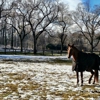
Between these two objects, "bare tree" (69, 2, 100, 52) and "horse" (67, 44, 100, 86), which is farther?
"bare tree" (69, 2, 100, 52)

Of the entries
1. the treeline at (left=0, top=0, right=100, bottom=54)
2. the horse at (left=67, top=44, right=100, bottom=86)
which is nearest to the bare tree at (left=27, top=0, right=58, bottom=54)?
the treeline at (left=0, top=0, right=100, bottom=54)

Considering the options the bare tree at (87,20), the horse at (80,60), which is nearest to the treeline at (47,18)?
the bare tree at (87,20)

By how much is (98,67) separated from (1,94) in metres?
4.76

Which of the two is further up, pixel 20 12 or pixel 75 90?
pixel 20 12

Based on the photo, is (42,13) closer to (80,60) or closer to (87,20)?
(87,20)

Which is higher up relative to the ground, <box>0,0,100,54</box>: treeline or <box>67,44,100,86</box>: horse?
<box>0,0,100,54</box>: treeline

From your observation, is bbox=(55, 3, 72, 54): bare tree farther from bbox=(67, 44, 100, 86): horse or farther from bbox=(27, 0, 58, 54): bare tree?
bbox=(67, 44, 100, 86): horse

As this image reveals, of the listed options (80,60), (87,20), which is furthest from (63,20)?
(80,60)

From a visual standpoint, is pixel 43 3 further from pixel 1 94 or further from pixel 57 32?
pixel 1 94

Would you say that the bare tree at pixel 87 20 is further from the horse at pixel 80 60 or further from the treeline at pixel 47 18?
the horse at pixel 80 60

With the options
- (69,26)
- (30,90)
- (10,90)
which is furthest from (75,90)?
(69,26)

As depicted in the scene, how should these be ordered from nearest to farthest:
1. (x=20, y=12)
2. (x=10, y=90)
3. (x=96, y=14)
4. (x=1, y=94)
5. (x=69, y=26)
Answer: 1. (x=1, y=94)
2. (x=10, y=90)
3. (x=20, y=12)
4. (x=96, y=14)
5. (x=69, y=26)

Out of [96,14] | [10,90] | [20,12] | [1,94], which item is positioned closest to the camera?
[1,94]

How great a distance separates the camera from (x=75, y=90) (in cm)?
830
